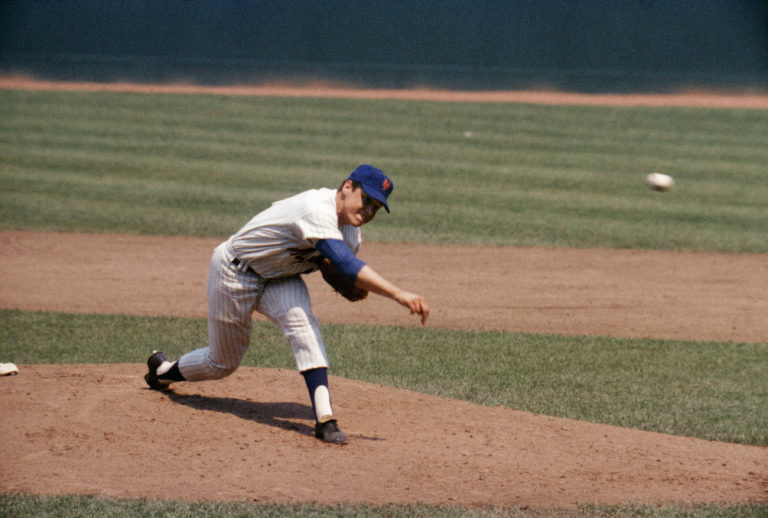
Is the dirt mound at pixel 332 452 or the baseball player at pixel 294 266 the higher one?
the baseball player at pixel 294 266

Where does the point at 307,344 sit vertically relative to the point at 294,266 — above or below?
below

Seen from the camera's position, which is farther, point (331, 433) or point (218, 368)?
point (218, 368)

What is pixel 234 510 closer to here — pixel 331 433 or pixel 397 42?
pixel 331 433

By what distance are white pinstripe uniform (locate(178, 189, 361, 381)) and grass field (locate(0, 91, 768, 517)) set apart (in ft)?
3.72

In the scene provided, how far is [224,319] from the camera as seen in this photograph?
4.92m

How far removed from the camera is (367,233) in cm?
1244

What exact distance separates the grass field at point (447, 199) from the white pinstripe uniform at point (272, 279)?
113 centimetres

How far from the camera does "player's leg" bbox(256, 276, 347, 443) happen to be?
187 inches

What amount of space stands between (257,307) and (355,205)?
829mm

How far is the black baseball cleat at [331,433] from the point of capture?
471 centimetres

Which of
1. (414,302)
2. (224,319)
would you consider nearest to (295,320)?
(224,319)

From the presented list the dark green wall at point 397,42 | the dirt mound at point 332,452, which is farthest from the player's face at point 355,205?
the dark green wall at point 397,42

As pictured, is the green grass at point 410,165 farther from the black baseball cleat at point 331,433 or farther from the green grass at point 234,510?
the green grass at point 234,510

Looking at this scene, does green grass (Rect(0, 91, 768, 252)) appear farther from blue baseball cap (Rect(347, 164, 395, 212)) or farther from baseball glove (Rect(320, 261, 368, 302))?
blue baseball cap (Rect(347, 164, 395, 212))
